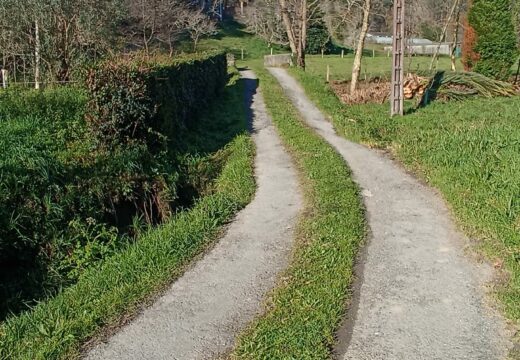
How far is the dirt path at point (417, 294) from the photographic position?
4.49 m

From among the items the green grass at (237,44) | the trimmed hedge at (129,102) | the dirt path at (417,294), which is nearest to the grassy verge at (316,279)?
the dirt path at (417,294)

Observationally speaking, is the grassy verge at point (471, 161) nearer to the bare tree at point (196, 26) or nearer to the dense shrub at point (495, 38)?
the dense shrub at point (495, 38)

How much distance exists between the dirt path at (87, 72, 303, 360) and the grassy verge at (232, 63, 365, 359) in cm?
22

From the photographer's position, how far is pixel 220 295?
18.2ft

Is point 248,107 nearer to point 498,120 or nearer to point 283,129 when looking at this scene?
point 283,129

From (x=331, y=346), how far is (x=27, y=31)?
64.2 ft

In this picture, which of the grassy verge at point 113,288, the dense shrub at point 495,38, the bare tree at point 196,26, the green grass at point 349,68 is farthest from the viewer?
the bare tree at point 196,26

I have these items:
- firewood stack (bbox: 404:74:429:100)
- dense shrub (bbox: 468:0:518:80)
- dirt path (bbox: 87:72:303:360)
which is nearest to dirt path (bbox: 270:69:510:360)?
dirt path (bbox: 87:72:303:360)

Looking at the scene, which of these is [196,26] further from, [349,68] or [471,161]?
[471,161]

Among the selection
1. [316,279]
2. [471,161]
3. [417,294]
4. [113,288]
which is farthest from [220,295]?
[471,161]

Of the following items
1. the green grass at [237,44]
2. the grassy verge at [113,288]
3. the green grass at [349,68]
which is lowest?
the grassy verge at [113,288]

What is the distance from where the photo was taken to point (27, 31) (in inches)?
794

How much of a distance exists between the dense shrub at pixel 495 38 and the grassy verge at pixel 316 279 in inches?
762

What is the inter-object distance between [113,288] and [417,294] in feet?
10.5
